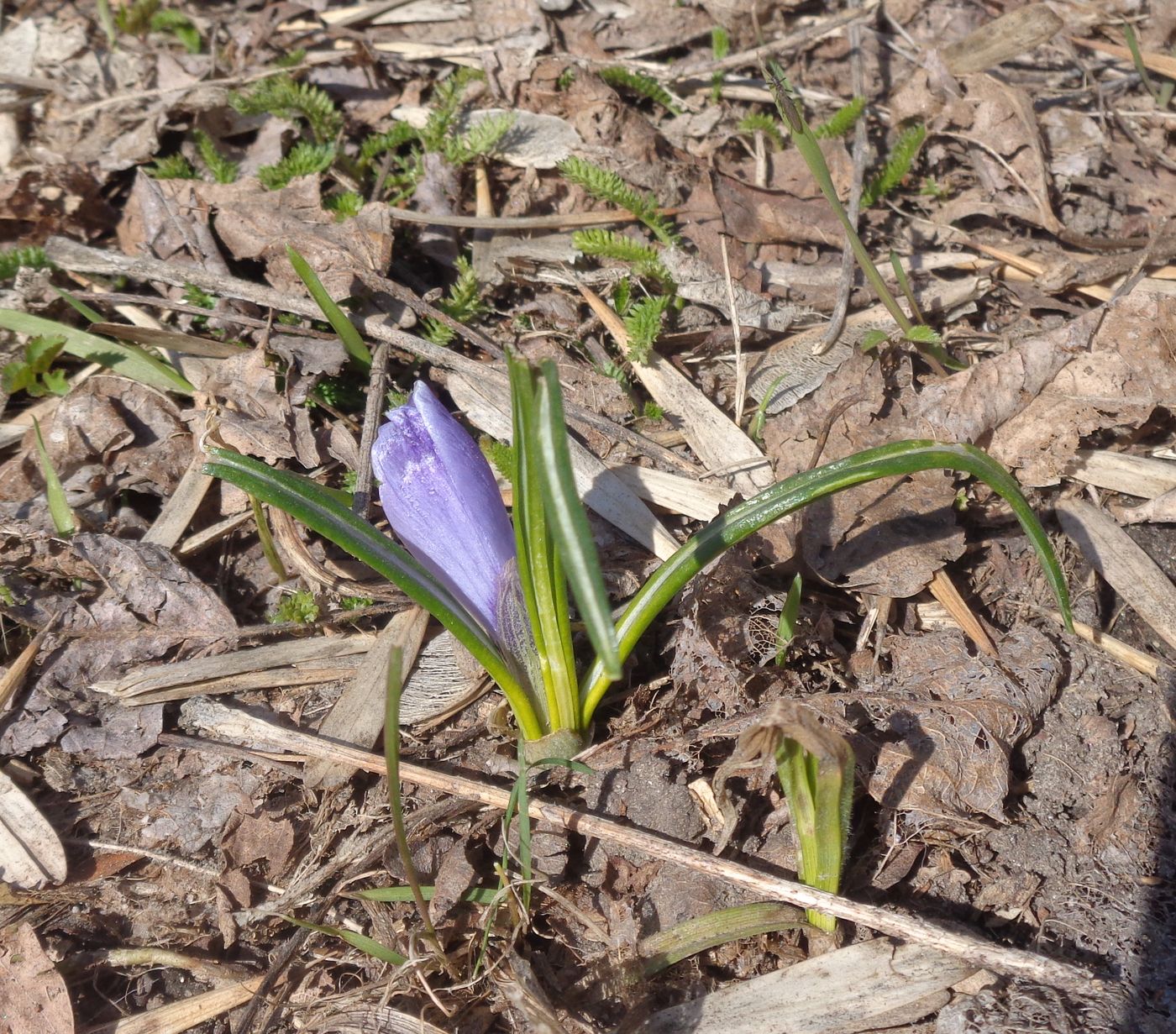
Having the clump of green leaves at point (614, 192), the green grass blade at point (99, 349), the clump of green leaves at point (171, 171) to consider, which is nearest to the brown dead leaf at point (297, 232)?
the clump of green leaves at point (171, 171)

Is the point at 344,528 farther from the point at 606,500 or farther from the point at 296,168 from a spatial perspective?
the point at 296,168

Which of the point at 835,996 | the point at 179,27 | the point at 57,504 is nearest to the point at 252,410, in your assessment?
the point at 57,504

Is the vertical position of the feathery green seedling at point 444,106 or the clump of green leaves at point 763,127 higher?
the feathery green seedling at point 444,106

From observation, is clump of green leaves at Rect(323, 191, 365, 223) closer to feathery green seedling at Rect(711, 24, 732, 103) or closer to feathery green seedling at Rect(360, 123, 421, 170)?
feathery green seedling at Rect(360, 123, 421, 170)

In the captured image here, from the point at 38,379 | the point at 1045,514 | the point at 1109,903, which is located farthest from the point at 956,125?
the point at 38,379

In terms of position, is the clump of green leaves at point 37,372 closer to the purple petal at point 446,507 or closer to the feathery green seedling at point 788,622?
the purple petal at point 446,507

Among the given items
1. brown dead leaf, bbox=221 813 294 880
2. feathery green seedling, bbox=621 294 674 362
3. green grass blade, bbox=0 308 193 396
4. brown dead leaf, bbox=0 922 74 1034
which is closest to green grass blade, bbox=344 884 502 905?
brown dead leaf, bbox=221 813 294 880
